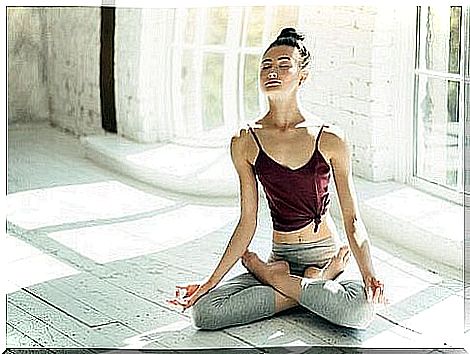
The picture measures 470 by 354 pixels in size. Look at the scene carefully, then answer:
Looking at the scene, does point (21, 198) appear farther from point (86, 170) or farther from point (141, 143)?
point (141, 143)

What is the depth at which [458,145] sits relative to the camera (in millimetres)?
2027

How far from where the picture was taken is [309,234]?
1.86m

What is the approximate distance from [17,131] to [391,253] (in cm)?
84

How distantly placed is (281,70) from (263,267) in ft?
1.27

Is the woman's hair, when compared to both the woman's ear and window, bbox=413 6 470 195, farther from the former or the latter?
window, bbox=413 6 470 195

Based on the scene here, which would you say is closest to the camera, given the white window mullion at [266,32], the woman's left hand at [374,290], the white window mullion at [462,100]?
the woman's left hand at [374,290]

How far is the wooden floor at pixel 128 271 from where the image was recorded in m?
1.81

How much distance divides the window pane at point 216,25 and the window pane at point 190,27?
0.10 ft

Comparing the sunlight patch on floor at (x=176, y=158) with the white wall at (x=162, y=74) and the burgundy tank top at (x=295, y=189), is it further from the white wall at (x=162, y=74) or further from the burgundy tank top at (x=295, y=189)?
the burgundy tank top at (x=295, y=189)

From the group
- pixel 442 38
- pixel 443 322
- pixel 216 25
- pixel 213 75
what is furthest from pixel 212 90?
pixel 443 322

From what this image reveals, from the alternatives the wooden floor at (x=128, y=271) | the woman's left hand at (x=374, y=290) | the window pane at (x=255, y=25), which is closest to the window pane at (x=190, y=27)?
the window pane at (x=255, y=25)

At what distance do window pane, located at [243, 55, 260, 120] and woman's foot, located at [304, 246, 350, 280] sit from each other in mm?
378

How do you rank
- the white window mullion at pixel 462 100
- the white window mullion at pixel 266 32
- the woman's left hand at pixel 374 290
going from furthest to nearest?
the white window mullion at pixel 266 32 < the white window mullion at pixel 462 100 < the woman's left hand at pixel 374 290

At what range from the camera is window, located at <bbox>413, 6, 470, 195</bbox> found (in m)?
1.98
